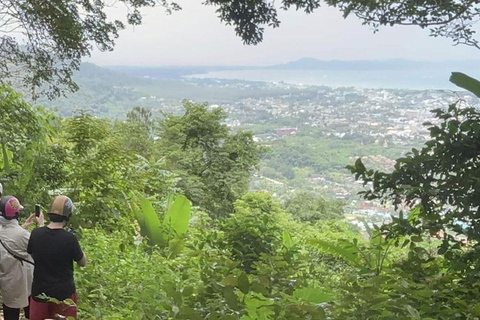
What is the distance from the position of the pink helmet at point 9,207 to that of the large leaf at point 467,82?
2.46 meters

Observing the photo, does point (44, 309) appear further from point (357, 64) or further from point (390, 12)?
point (357, 64)

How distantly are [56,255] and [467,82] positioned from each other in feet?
7.10

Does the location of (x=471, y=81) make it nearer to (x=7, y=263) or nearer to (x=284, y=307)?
(x=284, y=307)

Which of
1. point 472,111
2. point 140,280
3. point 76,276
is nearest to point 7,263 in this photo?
point 76,276

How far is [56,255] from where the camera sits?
2518 millimetres

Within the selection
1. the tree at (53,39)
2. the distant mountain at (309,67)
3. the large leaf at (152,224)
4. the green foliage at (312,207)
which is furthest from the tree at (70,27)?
the green foliage at (312,207)

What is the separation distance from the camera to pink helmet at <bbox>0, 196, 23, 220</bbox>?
278cm

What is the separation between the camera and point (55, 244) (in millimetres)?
2516

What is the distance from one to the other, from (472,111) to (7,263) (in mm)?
2732

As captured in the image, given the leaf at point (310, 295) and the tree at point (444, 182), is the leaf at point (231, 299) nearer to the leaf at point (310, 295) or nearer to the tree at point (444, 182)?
the leaf at point (310, 295)

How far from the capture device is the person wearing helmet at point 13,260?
284 centimetres

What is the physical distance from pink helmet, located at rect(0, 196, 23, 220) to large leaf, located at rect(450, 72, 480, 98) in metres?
2.46

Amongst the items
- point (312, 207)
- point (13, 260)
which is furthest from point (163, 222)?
point (312, 207)

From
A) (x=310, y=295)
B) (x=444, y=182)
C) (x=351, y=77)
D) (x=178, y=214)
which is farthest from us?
(x=351, y=77)
